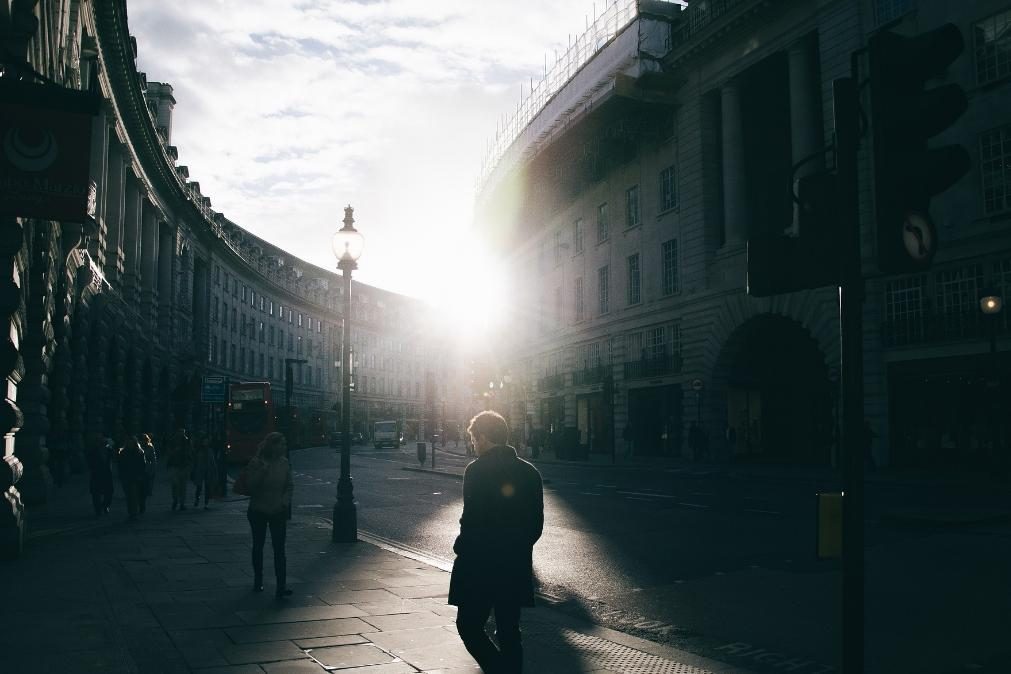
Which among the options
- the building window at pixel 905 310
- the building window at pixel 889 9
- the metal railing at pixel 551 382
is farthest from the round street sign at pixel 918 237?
the metal railing at pixel 551 382

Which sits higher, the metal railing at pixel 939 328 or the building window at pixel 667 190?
the building window at pixel 667 190

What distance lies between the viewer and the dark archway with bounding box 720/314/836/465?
37719mm

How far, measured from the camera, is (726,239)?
4044 cm

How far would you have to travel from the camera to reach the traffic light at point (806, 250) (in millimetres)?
4395

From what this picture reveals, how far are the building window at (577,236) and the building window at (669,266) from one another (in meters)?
11.1

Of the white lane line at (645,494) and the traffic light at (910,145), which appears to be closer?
the traffic light at (910,145)

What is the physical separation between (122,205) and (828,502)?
42.4 meters

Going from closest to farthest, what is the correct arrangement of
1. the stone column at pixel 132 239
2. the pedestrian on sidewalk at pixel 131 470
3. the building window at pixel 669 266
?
the pedestrian on sidewalk at pixel 131 470
the building window at pixel 669 266
the stone column at pixel 132 239

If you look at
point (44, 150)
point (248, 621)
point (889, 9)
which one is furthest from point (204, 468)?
point (889, 9)

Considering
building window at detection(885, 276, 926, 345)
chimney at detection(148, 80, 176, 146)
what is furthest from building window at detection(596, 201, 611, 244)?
chimney at detection(148, 80, 176, 146)

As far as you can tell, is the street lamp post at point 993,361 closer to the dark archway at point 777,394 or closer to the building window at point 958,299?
the building window at point 958,299

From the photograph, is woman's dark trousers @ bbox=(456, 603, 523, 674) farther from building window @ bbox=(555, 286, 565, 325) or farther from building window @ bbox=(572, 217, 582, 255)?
building window @ bbox=(555, 286, 565, 325)

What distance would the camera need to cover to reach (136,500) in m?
18.7

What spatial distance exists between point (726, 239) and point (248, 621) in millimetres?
35349
